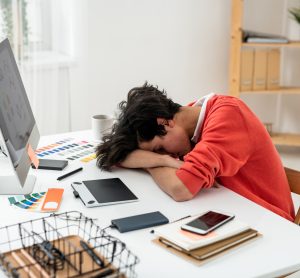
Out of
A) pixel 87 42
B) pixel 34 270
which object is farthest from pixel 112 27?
pixel 34 270

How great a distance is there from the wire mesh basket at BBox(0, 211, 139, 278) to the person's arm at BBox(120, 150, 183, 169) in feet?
1.39

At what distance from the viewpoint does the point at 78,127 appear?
357 cm

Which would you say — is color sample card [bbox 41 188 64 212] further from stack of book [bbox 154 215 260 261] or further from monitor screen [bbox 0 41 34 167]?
stack of book [bbox 154 215 260 261]

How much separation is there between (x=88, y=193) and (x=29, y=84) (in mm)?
1858

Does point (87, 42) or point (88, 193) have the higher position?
point (87, 42)

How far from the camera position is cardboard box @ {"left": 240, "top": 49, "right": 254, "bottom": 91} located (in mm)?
3781

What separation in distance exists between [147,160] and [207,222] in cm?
50

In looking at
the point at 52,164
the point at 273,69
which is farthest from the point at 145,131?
the point at 273,69

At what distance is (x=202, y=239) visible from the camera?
4.00 feet

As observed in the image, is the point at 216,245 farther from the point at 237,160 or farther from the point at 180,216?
the point at 237,160

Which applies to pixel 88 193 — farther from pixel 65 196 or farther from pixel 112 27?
pixel 112 27

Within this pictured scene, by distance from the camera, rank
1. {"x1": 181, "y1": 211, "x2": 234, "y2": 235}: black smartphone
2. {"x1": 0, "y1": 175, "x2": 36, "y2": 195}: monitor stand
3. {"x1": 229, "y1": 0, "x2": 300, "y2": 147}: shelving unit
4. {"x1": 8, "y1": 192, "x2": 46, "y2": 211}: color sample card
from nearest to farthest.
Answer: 1. {"x1": 181, "y1": 211, "x2": 234, "y2": 235}: black smartphone
2. {"x1": 8, "y1": 192, "x2": 46, "y2": 211}: color sample card
3. {"x1": 0, "y1": 175, "x2": 36, "y2": 195}: monitor stand
4. {"x1": 229, "y1": 0, "x2": 300, "y2": 147}: shelving unit

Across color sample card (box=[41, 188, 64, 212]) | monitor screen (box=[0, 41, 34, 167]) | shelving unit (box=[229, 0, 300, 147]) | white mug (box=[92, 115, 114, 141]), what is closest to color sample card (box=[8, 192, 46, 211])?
color sample card (box=[41, 188, 64, 212])

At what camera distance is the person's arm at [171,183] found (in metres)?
1.56
